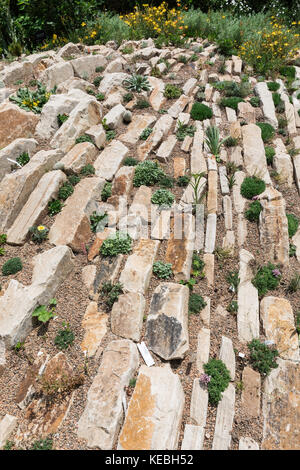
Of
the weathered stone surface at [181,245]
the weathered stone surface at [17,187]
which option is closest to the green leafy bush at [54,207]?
the weathered stone surface at [17,187]

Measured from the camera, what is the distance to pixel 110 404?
3.99m

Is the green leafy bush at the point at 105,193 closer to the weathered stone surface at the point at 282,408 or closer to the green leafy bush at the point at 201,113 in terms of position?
the green leafy bush at the point at 201,113

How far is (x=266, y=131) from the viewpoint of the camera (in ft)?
27.3

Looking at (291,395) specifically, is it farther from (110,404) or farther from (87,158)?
(87,158)

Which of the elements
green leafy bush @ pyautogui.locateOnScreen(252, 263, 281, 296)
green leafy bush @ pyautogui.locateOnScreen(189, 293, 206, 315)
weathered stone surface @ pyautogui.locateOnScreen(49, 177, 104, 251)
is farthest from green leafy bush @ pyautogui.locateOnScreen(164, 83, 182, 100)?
green leafy bush @ pyautogui.locateOnScreen(189, 293, 206, 315)

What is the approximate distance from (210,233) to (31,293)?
3.60 meters

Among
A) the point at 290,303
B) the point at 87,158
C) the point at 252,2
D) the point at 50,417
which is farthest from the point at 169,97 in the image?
the point at 252,2

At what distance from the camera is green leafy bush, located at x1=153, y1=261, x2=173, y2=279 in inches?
211

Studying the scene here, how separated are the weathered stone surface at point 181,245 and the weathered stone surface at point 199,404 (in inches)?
71.1

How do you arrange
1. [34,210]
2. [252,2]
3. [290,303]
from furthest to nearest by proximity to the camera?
[252,2] < [34,210] < [290,303]

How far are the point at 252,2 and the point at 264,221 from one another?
58.2ft

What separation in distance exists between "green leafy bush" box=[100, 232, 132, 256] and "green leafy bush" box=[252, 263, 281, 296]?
8.15 ft

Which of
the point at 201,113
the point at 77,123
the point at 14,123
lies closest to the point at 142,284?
the point at 77,123

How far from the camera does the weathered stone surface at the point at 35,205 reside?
5.95 meters
